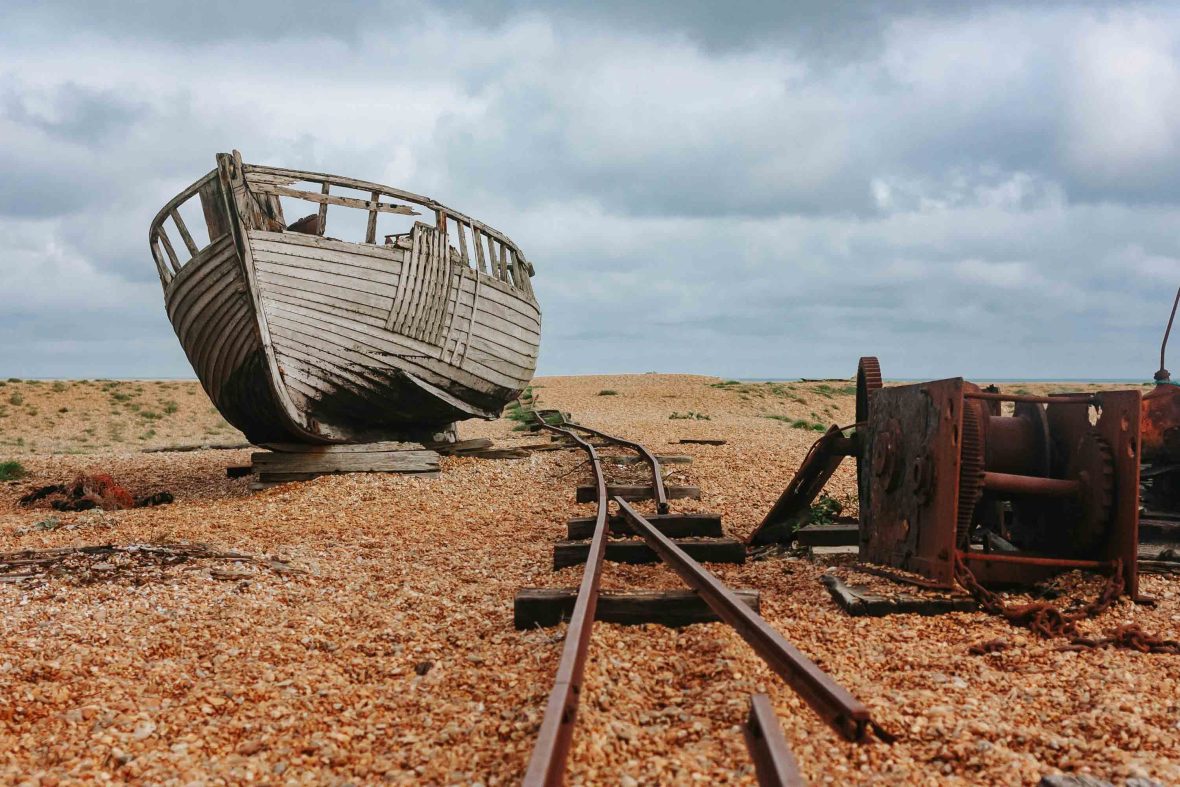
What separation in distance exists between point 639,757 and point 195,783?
1.25 meters

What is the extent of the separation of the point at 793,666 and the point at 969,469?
2.16m

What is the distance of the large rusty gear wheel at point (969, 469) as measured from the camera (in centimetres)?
428

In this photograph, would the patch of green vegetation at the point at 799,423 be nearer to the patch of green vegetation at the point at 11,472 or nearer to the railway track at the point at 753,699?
the patch of green vegetation at the point at 11,472

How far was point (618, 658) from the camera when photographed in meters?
3.40

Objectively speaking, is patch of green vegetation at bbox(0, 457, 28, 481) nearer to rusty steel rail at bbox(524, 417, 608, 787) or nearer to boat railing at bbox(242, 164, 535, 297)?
boat railing at bbox(242, 164, 535, 297)

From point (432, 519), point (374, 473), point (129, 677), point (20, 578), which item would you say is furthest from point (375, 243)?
point (129, 677)

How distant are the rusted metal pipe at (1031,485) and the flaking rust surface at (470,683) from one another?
0.65 meters

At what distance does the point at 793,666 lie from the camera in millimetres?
2602

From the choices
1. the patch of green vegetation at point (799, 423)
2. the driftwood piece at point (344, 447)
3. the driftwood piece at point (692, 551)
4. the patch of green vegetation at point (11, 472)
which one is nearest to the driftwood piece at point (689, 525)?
the driftwood piece at point (692, 551)

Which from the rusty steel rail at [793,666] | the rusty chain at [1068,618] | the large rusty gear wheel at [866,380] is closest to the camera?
the rusty steel rail at [793,666]

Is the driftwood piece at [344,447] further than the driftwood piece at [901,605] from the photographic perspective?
Yes

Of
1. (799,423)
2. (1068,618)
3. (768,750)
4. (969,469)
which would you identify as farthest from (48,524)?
(799,423)

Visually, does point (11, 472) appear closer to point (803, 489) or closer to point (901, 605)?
point (803, 489)

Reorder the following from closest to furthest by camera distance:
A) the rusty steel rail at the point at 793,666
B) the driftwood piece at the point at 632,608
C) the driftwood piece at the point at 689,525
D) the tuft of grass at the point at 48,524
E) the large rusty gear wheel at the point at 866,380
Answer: the rusty steel rail at the point at 793,666 → the driftwood piece at the point at 632,608 → the large rusty gear wheel at the point at 866,380 → the driftwood piece at the point at 689,525 → the tuft of grass at the point at 48,524
